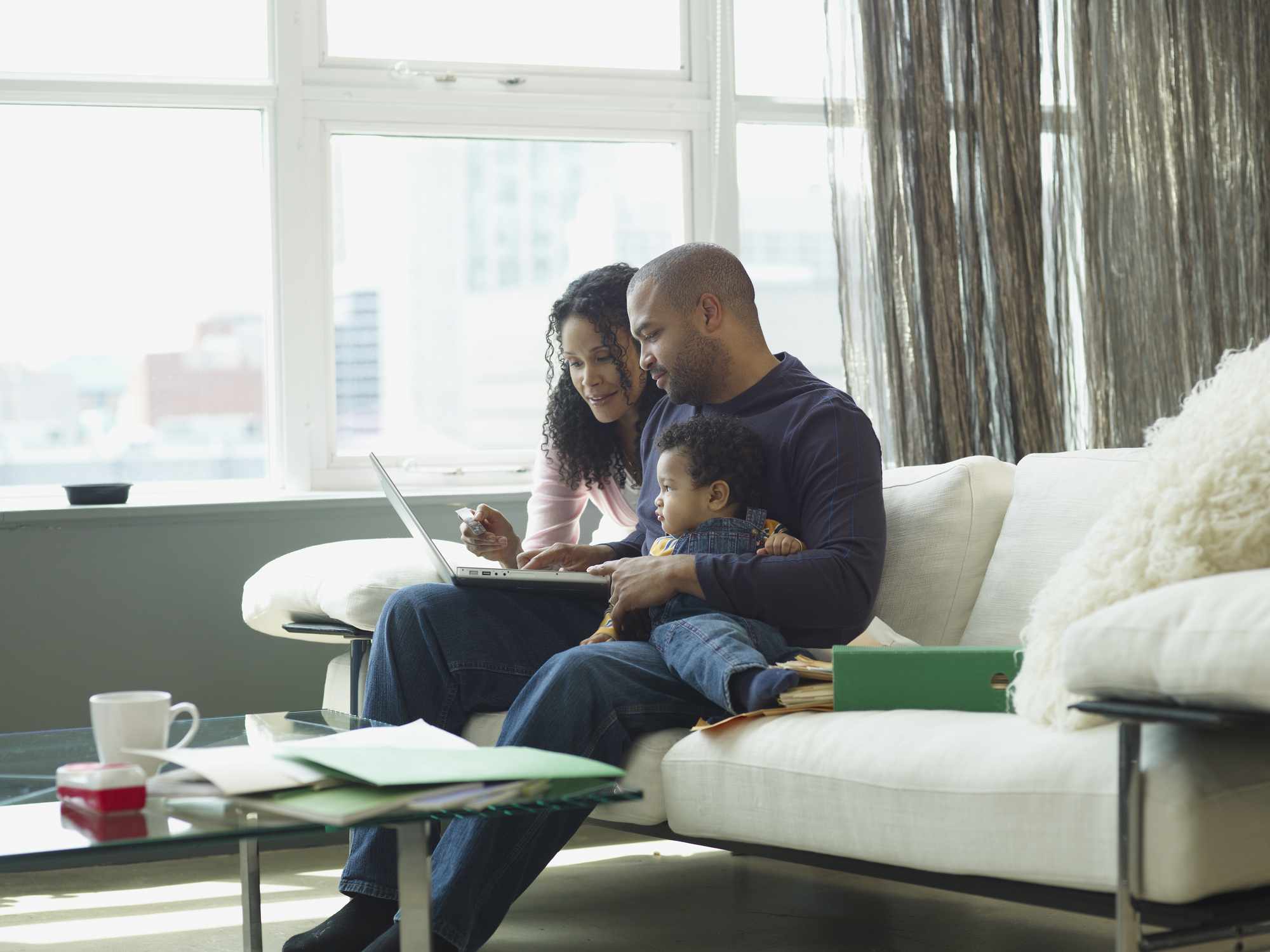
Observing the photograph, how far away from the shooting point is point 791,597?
6.84 feet

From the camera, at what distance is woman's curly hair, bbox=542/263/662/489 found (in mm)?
2707

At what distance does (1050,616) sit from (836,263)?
2.05m

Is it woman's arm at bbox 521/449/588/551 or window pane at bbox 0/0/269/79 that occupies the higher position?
window pane at bbox 0/0/269/79

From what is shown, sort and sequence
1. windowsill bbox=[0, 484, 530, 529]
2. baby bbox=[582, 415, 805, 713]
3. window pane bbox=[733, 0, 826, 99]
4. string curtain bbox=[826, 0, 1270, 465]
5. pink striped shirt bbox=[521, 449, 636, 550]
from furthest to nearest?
window pane bbox=[733, 0, 826, 99] → string curtain bbox=[826, 0, 1270, 465] → windowsill bbox=[0, 484, 530, 529] → pink striped shirt bbox=[521, 449, 636, 550] → baby bbox=[582, 415, 805, 713]

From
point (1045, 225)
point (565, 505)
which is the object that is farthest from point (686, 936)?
point (1045, 225)

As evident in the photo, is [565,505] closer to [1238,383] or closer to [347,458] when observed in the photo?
[347,458]

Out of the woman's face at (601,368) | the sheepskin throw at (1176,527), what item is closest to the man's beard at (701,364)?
the woman's face at (601,368)

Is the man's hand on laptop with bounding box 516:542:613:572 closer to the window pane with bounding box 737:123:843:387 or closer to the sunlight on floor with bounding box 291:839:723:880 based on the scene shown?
the sunlight on floor with bounding box 291:839:723:880

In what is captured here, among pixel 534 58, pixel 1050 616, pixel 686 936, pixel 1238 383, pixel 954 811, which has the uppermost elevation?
pixel 534 58

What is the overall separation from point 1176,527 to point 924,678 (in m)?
0.40

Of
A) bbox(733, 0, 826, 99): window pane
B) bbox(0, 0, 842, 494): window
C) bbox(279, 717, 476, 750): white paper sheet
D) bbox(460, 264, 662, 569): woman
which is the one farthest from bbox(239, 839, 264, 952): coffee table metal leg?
bbox(733, 0, 826, 99): window pane

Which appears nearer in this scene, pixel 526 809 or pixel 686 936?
pixel 526 809

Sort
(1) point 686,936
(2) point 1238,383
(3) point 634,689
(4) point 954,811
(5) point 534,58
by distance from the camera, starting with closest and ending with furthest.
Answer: (4) point 954,811 < (2) point 1238,383 < (3) point 634,689 < (1) point 686,936 < (5) point 534,58

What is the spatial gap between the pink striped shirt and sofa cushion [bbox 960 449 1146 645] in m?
0.78
